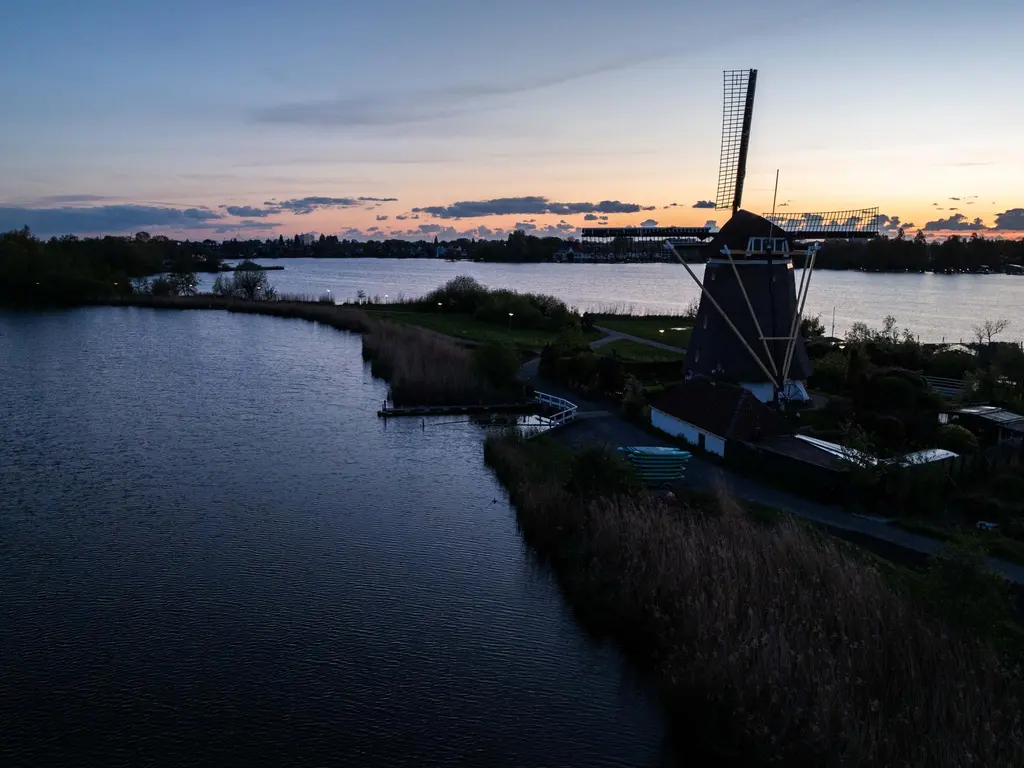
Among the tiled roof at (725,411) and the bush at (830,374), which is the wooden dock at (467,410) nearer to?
the tiled roof at (725,411)


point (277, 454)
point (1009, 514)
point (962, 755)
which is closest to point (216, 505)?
point (277, 454)

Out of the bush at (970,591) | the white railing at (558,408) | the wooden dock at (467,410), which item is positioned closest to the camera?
the bush at (970,591)

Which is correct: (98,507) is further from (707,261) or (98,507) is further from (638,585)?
(707,261)

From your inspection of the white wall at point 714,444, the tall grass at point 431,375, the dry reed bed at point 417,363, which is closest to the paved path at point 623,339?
the dry reed bed at point 417,363

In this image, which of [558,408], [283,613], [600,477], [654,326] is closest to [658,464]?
[600,477]

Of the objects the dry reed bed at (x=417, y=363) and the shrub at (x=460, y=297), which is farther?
the shrub at (x=460, y=297)

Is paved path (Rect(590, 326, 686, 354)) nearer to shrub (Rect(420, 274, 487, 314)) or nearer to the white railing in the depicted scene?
the white railing

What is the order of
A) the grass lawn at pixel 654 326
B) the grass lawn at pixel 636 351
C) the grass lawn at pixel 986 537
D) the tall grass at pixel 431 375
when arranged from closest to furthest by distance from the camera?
the grass lawn at pixel 986 537 < the tall grass at pixel 431 375 < the grass lawn at pixel 636 351 < the grass lawn at pixel 654 326

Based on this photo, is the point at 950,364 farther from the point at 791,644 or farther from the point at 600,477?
the point at 791,644
